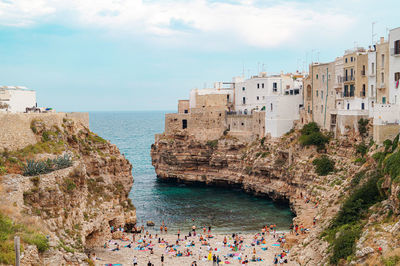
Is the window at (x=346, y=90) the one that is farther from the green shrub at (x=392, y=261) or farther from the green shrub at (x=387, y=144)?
the green shrub at (x=392, y=261)

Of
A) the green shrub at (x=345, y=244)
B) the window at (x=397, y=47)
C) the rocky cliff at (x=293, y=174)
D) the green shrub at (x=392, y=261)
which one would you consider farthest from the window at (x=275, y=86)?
the green shrub at (x=392, y=261)

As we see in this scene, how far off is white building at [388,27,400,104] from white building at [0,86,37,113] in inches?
1231

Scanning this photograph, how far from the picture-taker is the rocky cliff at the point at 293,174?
Answer: 25.2 metres

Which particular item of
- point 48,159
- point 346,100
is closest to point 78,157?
point 48,159

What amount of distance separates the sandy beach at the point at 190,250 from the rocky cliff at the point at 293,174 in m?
2.52

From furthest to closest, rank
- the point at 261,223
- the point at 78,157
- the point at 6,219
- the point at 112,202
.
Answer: the point at 261,223, the point at 112,202, the point at 78,157, the point at 6,219

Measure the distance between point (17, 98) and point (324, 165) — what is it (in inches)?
1172

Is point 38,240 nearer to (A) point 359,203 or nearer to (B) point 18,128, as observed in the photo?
(B) point 18,128

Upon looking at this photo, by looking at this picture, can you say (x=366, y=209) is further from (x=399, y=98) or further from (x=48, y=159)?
(x=48, y=159)

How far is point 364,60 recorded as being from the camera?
145ft

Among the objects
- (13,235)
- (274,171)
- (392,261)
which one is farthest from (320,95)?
(13,235)

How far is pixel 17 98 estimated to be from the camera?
37688mm

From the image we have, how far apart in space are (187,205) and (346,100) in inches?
825

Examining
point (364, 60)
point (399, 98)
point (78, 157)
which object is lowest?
point (78, 157)
